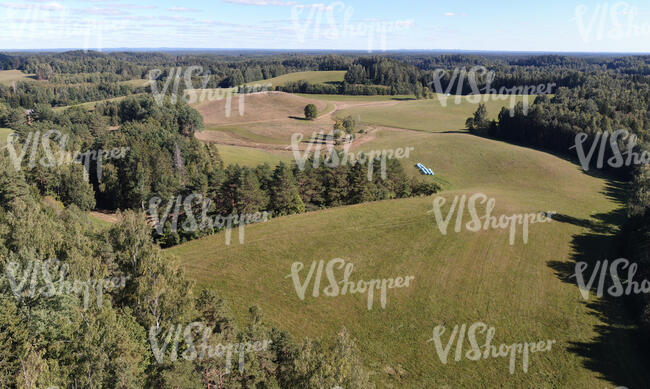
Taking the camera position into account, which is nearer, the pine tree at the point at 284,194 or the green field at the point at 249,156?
the pine tree at the point at 284,194

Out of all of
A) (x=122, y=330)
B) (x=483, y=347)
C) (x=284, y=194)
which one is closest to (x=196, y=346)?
(x=122, y=330)

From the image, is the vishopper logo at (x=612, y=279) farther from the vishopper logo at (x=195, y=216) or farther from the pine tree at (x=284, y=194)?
the vishopper logo at (x=195, y=216)

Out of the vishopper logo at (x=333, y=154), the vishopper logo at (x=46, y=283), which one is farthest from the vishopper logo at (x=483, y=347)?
the vishopper logo at (x=333, y=154)

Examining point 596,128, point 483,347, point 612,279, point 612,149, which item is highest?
point 596,128

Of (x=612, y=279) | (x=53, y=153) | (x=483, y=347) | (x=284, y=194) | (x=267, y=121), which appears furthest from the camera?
(x=267, y=121)

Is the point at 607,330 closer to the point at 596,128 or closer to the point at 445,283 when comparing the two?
the point at 445,283

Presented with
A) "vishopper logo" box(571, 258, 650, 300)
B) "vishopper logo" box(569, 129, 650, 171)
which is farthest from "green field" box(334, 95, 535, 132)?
"vishopper logo" box(571, 258, 650, 300)
